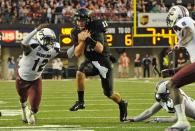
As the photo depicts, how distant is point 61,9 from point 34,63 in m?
18.4

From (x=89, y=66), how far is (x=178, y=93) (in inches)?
82.9

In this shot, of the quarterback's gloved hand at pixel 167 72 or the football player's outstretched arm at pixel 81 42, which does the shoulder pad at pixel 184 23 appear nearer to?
the quarterback's gloved hand at pixel 167 72

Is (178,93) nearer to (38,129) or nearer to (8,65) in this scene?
(38,129)

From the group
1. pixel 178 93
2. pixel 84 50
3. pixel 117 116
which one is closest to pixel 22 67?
pixel 84 50

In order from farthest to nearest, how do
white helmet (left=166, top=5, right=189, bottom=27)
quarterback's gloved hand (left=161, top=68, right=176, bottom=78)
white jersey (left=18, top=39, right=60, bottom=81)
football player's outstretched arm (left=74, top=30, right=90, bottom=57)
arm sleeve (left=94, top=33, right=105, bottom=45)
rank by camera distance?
arm sleeve (left=94, top=33, right=105, bottom=45)
white jersey (left=18, top=39, right=60, bottom=81)
football player's outstretched arm (left=74, top=30, right=90, bottom=57)
quarterback's gloved hand (left=161, top=68, right=176, bottom=78)
white helmet (left=166, top=5, right=189, bottom=27)

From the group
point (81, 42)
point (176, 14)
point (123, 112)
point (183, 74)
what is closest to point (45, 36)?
point (81, 42)

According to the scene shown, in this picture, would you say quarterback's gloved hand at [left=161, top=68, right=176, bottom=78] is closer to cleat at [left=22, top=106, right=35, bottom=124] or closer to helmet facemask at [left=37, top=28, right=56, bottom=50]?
helmet facemask at [left=37, top=28, right=56, bottom=50]

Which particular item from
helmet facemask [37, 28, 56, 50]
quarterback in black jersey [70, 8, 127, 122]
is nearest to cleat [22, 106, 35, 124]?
helmet facemask [37, 28, 56, 50]

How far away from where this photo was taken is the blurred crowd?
2558cm

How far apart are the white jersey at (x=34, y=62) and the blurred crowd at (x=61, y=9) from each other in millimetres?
16508

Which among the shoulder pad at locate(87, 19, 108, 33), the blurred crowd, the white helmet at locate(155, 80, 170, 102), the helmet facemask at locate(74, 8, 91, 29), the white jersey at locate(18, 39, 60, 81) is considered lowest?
the blurred crowd

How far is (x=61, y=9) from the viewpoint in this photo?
87.2 ft

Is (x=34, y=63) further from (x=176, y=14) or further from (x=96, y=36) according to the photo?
(x=176, y=14)

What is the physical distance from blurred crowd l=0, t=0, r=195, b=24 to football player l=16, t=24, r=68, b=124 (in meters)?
16.5
